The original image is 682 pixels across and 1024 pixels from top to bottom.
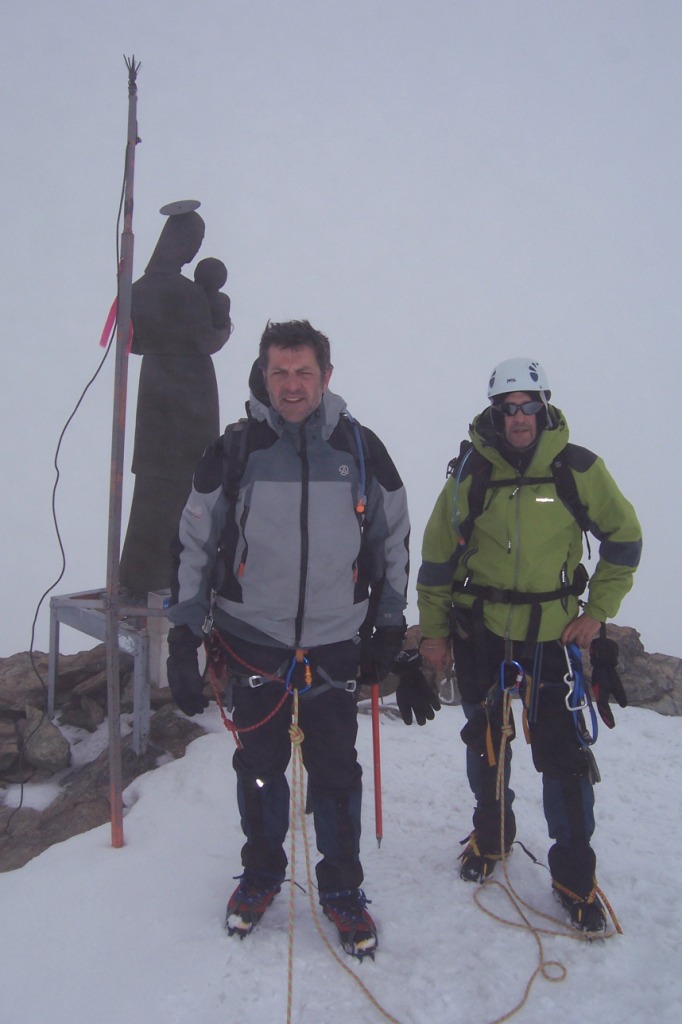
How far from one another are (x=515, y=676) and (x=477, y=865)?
43.1 inches

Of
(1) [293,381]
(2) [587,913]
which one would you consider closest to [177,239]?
(1) [293,381]

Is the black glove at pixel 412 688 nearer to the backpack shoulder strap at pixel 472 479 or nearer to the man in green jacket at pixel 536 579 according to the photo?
the man in green jacket at pixel 536 579

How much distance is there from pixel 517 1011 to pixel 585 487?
2246 millimetres

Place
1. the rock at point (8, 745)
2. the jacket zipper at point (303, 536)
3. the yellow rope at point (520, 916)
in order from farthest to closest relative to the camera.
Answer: the rock at point (8, 745) → the jacket zipper at point (303, 536) → the yellow rope at point (520, 916)

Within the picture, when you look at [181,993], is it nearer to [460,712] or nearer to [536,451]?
[536,451]

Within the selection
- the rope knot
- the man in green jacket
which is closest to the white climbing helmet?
the man in green jacket

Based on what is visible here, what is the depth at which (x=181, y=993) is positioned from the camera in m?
2.80

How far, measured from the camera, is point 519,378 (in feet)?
11.2

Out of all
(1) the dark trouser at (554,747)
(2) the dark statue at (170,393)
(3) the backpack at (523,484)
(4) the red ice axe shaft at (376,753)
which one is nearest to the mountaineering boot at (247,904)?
(4) the red ice axe shaft at (376,753)

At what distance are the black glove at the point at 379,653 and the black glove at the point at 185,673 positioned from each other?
77cm

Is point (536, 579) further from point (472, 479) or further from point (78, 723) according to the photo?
point (78, 723)

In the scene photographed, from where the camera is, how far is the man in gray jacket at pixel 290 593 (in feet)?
10.0

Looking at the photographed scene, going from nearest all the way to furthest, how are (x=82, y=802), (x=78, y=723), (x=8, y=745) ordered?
(x=82, y=802) < (x=8, y=745) < (x=78, y=723)

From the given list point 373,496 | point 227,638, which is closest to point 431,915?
point 227,638
